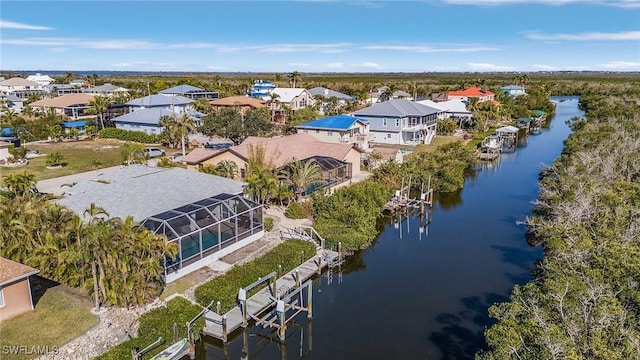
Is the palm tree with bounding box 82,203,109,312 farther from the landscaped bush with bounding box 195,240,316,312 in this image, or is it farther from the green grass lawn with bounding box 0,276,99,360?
the landscaped bush with bounding box 195,240,316,312

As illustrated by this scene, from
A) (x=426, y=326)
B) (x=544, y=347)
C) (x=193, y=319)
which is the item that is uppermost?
(x=544, y=347)

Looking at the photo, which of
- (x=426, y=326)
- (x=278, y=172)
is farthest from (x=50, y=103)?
(x=426, y=326)

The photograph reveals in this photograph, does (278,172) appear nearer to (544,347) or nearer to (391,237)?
(391,237)

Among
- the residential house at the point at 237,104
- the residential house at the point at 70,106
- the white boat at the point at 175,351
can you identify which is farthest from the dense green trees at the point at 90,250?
the residential house at the point at 70,106

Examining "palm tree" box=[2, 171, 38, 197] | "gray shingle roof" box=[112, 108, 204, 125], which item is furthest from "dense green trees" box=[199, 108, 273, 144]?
"palm tree" box=[2, 171, 38, 197]

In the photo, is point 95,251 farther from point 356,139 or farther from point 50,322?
point 356,139
